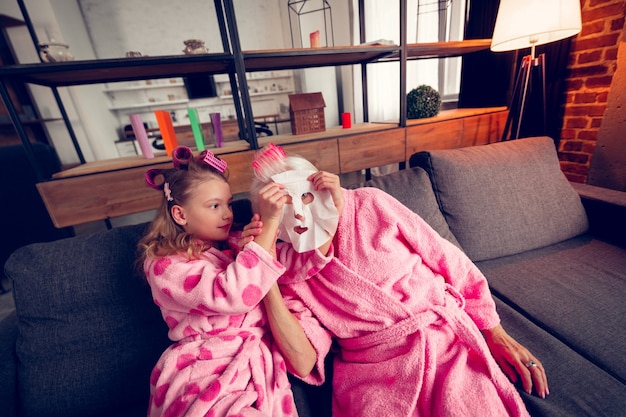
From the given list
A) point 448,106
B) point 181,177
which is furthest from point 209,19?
point 181,177

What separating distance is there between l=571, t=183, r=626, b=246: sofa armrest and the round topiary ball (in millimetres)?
1100

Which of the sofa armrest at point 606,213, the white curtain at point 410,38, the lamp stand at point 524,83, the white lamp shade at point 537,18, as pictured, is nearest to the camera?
the sofa armrest at point 606,213

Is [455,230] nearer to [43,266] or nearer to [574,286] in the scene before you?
[574,286]

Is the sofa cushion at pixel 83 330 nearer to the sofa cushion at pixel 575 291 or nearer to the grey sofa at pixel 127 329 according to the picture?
the grey sofa at pixel 127 329

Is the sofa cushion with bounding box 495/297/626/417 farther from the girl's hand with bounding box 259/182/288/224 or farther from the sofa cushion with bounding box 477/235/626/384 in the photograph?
the girl's hand with bounding box 259/182/288/224

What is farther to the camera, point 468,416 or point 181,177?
point 181,177

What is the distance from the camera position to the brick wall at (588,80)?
5.33 ft

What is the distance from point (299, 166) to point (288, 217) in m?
0.14

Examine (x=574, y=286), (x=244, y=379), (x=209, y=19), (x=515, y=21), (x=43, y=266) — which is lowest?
(x=574, y=286)

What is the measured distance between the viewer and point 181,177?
0.80m

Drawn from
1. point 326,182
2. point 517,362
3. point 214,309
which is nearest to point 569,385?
point 517,362

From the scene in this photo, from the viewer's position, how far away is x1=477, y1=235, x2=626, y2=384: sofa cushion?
86 centimetres

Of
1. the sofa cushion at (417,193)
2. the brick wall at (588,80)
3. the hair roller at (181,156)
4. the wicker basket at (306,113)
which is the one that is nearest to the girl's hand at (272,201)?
the hair roller at (181,156)

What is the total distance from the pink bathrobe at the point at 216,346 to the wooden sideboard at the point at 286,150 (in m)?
0.97
